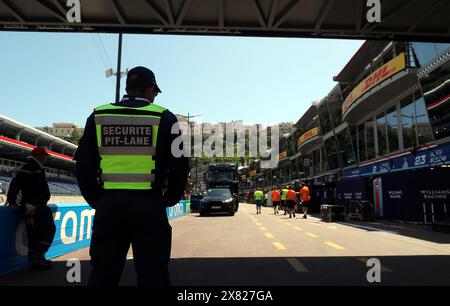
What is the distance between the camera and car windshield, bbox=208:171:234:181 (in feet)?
105

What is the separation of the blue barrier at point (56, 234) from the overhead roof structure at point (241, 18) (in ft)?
14.0

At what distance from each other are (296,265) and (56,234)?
4.79 metres

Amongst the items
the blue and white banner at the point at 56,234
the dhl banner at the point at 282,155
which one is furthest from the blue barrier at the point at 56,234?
the dhl banner at the point at 282,155

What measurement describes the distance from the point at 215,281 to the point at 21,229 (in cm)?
379

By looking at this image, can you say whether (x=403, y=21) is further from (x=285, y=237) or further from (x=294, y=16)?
(x=285, y=237)

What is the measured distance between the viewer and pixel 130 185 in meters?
2.61

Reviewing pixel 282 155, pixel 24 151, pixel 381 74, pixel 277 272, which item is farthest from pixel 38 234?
pixel 282 155

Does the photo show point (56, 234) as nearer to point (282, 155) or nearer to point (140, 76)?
point (140, 76)

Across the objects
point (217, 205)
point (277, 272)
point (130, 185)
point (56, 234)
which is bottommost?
point (277, 272)

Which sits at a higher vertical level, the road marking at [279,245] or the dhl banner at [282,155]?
the dhl banner at [282,155]

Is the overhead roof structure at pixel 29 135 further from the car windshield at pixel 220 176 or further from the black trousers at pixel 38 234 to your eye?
the black trousers at pixel 38 234

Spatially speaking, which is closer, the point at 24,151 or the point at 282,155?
→ the point at 24,151

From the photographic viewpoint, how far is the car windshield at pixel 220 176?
32.2 metres
